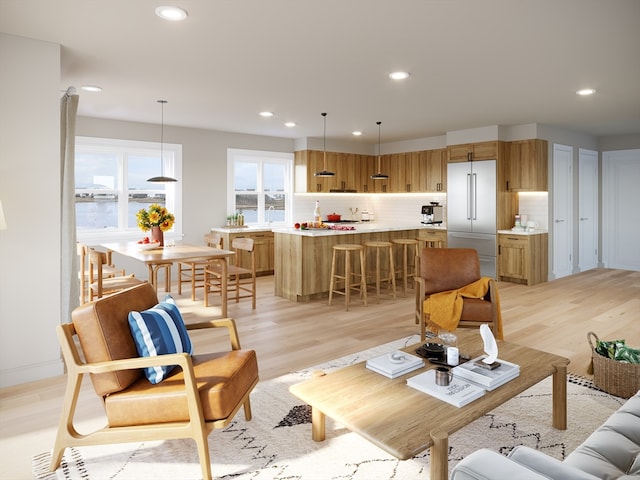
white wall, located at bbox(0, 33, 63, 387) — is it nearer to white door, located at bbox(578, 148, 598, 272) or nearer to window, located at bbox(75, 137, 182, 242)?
window, located at bbox(75, 137, 182, 242)

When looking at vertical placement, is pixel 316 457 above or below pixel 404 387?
below

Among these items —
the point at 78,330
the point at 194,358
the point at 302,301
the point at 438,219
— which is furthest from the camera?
the point at 438,219

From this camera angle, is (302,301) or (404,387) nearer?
(404,387)

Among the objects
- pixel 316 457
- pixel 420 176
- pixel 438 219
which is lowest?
pixel 316 457

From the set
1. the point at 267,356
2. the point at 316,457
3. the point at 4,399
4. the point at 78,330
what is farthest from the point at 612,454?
the point at 4,399

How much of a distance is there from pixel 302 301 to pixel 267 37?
3.60 m

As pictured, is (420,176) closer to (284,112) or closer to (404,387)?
(284,112)

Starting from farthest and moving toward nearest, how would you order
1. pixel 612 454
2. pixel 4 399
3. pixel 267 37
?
pixel 267 37, pixel 4 399, pixel 612 454

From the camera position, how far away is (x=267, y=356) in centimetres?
390

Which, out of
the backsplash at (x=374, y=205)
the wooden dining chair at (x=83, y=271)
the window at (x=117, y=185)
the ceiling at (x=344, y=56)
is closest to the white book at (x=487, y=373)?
the ceiling at (x=344, y=56)

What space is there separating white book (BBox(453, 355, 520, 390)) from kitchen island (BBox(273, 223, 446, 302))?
3.65m

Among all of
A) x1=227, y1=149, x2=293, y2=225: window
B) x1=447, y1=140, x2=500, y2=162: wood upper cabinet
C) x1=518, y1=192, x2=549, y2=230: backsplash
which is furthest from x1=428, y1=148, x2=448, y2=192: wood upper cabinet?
x1=227, y1=149, x2=293, y2=225: window

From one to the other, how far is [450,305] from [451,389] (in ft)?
5.92

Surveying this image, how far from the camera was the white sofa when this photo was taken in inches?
48.4
